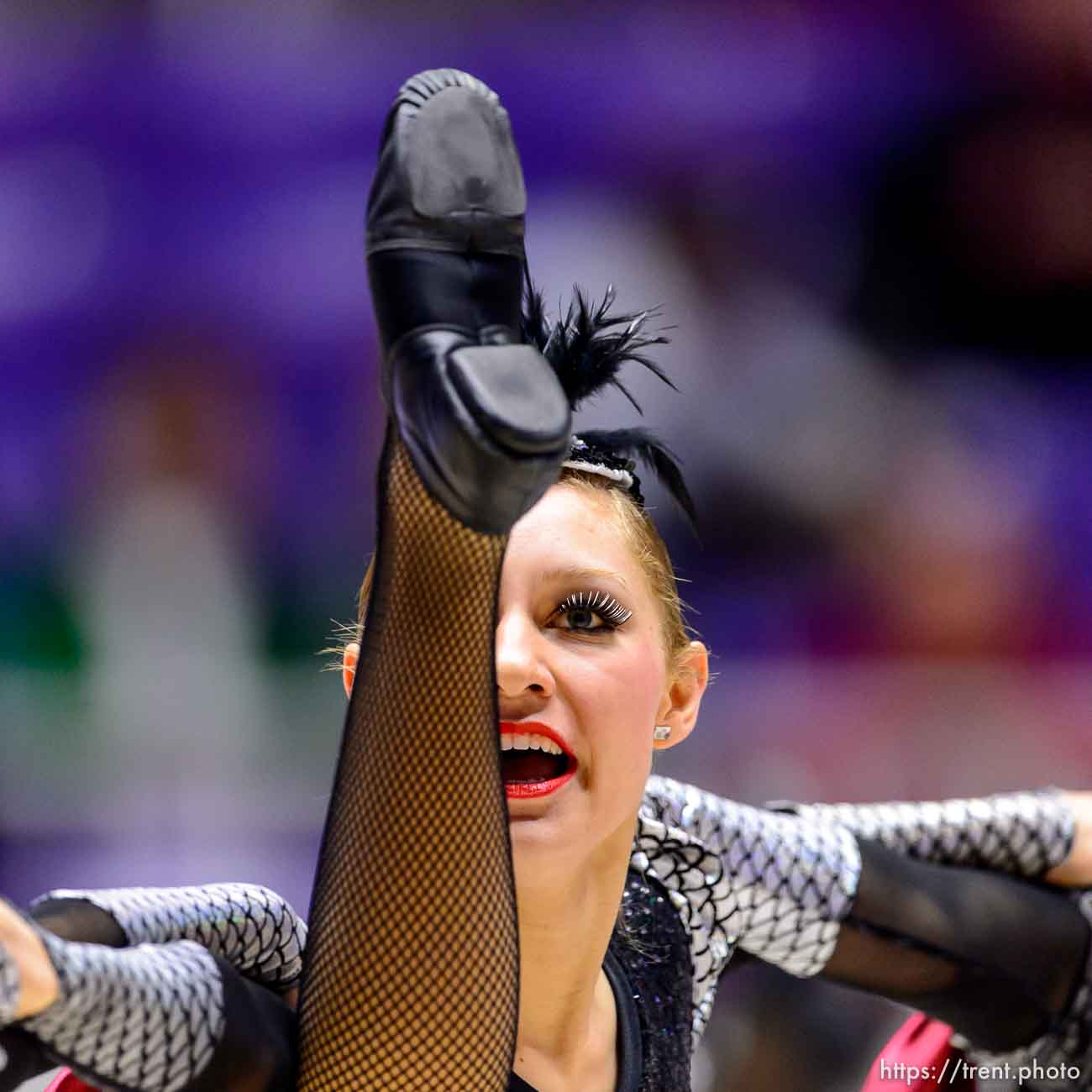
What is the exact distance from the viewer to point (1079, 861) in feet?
7.12

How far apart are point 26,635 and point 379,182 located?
2.18 m

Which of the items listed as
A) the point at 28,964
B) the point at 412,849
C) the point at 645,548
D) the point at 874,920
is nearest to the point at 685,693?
the point at 645,548

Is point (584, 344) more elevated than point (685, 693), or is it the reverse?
point (584, 344)

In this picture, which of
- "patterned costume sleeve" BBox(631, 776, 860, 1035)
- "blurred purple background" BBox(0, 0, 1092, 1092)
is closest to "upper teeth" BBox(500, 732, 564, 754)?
"patterned costume sleeve" BBox(631, 776, 860, 1035)

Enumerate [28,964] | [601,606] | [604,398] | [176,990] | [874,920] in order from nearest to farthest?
[28,964]
[176,990]
[601,606]
[874,920]
[604,398]

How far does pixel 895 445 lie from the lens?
351 cm

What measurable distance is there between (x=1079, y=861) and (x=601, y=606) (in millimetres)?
935

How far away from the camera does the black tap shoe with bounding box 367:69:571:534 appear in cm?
115

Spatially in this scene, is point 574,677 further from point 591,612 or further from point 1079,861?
point 1079,861

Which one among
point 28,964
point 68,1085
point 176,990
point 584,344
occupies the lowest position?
point 68,1085

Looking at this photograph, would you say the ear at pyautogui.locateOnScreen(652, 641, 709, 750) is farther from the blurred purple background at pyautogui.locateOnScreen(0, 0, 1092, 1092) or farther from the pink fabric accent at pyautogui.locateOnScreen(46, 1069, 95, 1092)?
the blurred purple background at pyautogui.locateOnScreen(0, 0, 1092, 1092)

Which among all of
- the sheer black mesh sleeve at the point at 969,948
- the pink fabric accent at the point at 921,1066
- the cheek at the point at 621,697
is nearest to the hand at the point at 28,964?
the cheek at the point at 621,697

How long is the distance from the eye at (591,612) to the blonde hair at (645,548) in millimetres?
98

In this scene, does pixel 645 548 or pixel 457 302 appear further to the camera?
pixel 645 548
